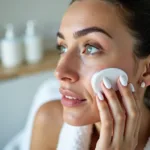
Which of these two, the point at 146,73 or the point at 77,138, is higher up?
the point at 146,73

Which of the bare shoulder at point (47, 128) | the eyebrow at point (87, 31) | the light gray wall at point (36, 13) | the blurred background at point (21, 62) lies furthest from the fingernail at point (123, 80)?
the light gray wall at point (36, 13)

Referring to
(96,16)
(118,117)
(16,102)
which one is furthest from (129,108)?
(16,102)

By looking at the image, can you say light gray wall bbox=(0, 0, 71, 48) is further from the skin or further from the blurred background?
the skin

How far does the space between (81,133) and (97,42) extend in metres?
0.37

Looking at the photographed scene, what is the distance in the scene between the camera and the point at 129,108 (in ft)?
2.59

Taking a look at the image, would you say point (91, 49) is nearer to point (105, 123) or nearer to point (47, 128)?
point (105, 123)

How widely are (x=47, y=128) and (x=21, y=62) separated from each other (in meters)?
0.45

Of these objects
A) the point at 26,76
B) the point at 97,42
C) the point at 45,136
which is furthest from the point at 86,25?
the point at 26,76

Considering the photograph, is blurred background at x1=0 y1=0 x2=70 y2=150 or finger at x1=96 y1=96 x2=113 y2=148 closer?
finger at x1=96 y1=96 x2=113 y2=148

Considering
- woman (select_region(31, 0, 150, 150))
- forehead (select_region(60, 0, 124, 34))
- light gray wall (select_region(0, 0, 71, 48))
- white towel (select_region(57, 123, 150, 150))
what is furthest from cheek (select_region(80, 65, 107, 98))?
light gray wall (select_region(0, 0, 71, 48))

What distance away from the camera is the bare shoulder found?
3.66 feet

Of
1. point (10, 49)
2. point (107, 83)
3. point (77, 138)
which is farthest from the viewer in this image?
point (10, 49)

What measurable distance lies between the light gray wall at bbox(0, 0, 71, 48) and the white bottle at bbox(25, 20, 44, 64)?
0.05 m

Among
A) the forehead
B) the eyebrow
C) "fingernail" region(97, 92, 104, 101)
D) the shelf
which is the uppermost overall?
the forehead
